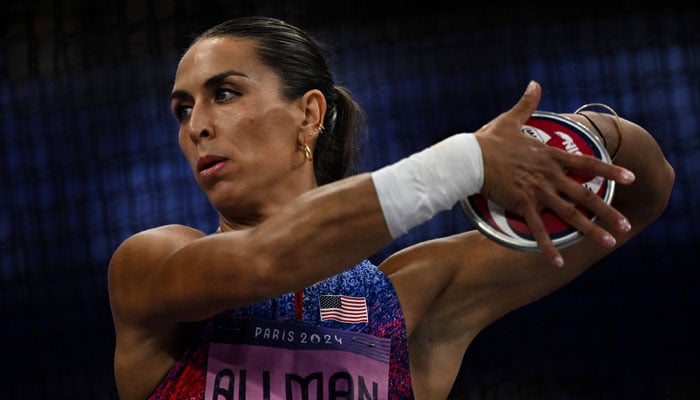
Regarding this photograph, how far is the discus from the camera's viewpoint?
1646mm

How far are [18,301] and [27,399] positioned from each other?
1.50ft

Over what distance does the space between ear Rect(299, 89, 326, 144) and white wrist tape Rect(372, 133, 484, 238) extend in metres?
0.71

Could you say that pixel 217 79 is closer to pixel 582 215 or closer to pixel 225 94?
pixel 225 94

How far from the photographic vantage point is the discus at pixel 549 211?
1.65 metres

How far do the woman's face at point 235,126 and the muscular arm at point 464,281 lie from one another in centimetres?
37

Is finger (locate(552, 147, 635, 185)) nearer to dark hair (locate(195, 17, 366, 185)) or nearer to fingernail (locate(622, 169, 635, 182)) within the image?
fingernail (locate(622, 169, 635, 182))

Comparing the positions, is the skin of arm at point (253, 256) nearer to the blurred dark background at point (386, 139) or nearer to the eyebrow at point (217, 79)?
the eyebrow at point (217, 79)

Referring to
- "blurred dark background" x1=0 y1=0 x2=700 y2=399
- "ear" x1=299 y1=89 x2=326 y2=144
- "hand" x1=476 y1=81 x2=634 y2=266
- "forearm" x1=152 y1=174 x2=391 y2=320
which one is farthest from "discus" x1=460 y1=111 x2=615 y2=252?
"blurred dark background" x1=0 y1=0 x2=700 y2=399

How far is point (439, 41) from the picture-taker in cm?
498

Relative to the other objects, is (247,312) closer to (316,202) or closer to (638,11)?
(316,202)

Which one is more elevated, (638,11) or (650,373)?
(638,11)

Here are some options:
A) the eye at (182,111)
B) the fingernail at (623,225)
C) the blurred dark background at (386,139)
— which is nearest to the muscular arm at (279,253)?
the fingernail at (623,225)

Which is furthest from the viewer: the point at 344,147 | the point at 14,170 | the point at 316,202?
the point at 14,170

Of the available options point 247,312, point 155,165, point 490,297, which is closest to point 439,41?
point 155,165
